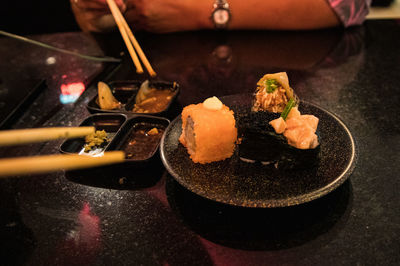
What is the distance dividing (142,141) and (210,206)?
60 cm

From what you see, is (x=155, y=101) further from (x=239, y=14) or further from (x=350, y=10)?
(x=350, y=10)

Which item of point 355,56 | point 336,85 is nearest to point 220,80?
point 336,85

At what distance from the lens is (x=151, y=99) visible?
2.11 m

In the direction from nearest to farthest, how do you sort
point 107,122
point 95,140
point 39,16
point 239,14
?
point 95,140 < point 107,122 < point 239,14 < point 39,16

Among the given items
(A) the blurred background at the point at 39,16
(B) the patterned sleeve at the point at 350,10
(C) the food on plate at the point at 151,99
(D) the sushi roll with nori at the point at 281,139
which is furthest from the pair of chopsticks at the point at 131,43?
(A) the blurred background at the point at 39,16

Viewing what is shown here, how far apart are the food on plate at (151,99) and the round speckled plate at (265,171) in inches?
19.1

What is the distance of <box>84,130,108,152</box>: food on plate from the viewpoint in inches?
68.3

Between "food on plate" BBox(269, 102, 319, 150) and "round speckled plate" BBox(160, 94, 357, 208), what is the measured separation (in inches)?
1.8

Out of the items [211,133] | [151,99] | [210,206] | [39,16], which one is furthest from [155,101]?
[39,16]

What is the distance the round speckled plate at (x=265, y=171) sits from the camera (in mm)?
1237

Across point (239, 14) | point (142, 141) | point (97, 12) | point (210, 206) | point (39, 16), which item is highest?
point (97, 12)

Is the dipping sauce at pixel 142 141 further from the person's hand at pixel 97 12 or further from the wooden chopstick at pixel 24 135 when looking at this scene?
the person's hand at pixel 97 12

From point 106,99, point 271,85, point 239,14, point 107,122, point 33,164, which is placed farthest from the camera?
point 239,14

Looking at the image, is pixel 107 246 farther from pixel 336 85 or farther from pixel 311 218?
pixel 336 85
